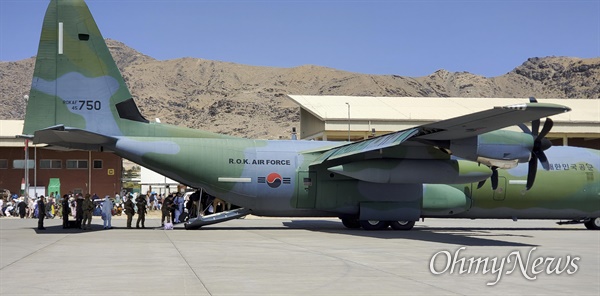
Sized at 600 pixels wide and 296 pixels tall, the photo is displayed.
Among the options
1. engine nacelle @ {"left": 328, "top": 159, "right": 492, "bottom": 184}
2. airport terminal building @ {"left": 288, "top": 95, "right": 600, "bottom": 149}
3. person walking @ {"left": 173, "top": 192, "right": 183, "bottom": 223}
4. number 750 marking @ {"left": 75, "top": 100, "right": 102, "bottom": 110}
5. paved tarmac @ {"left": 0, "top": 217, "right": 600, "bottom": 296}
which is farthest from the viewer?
airport terminal building @ {"left": 288, "top": 95, "right": 600, "bottom": 149}

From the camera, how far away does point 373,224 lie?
26.4 meters

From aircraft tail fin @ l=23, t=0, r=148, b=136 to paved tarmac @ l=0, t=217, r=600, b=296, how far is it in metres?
4.32

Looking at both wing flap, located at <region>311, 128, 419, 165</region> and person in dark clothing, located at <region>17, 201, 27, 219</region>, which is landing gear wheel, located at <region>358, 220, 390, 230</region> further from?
person in dark clothing, located at <region>17, 201, 27, 219</region>

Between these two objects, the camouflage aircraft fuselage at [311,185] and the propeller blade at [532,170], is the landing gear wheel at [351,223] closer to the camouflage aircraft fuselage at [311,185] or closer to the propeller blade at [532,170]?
the camouflage aircraft fuselage at [311,185]

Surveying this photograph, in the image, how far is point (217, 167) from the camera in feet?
82.8

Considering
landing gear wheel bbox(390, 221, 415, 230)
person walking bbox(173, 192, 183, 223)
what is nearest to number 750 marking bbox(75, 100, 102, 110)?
person walking bbox(173, 192, 183, 223)

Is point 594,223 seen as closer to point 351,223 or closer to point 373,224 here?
point 373,224

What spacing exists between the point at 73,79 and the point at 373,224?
40.9 ft

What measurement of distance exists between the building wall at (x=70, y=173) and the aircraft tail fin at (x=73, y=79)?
3715 cm

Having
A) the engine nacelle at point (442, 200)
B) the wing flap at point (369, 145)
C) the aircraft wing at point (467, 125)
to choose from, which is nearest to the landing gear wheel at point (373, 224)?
the engine nacelle at point (442, 200)

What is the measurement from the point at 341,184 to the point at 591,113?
33.9 m

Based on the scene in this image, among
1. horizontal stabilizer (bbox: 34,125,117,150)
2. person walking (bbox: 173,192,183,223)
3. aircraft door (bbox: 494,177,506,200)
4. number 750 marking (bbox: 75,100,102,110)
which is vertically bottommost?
person walking (bbox: 173,192,183,223)

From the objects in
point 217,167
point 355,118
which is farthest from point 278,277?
point 355,118

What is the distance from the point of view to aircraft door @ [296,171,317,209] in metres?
25.9
